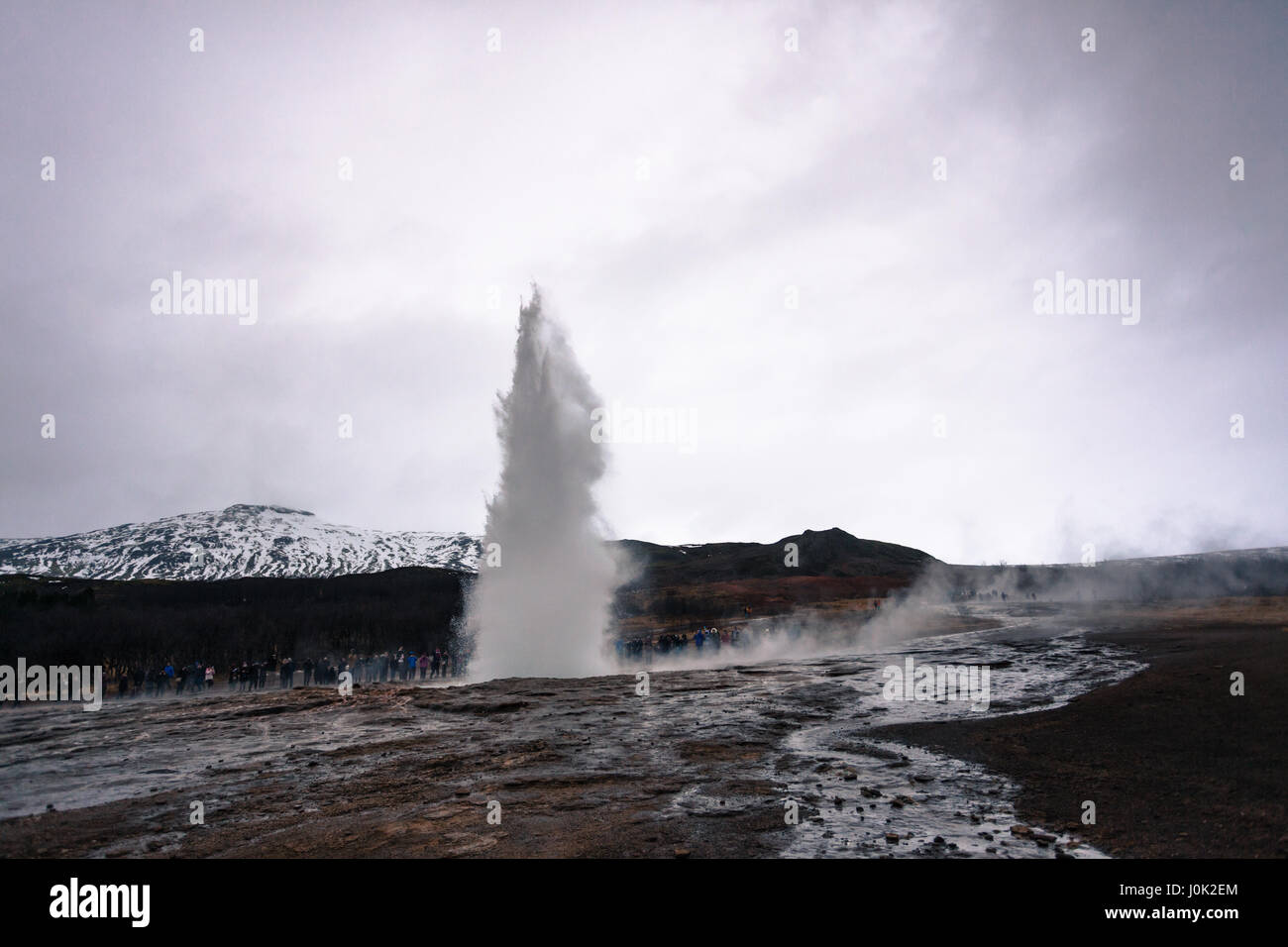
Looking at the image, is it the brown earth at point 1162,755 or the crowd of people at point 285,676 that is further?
the crowd of people at point 285,676

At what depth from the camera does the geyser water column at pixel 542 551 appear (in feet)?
96.0

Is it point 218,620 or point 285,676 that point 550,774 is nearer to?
point 285,676

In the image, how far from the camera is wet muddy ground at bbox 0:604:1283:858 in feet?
25.2

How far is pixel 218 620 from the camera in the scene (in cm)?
7438

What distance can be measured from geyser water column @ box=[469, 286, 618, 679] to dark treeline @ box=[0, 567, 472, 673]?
1144 inches

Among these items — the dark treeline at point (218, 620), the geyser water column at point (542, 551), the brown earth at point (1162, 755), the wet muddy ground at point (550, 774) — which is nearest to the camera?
the brown earth at point (1162, 755)

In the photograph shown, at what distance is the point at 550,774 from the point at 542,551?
1945 cm

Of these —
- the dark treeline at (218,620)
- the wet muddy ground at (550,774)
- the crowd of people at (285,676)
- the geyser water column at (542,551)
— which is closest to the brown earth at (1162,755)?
the wet muddy ground at (550,774)

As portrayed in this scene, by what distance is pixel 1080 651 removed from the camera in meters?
25.6

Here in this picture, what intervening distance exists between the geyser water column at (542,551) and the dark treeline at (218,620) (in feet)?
95.3

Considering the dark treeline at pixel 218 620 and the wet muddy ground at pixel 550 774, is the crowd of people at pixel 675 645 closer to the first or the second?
the wet muddy ground at pixel 550 774

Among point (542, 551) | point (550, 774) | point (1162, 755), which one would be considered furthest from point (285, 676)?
point (1162, 755)

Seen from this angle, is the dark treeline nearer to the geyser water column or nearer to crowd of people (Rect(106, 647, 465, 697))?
crowd of people (Rect(106, 647, 465, 697))
